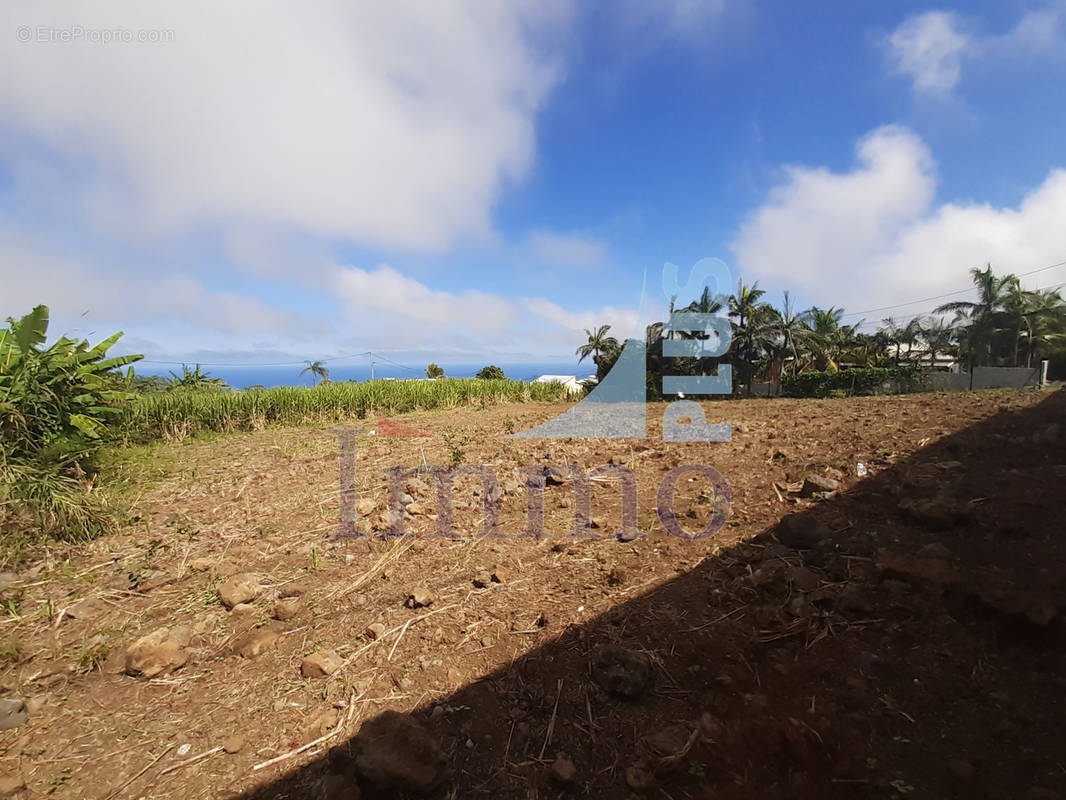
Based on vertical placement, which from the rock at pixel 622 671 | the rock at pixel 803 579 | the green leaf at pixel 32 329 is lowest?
the rock at pixel 622 671

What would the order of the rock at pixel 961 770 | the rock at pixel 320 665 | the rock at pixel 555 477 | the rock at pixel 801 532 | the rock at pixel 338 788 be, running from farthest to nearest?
the rock at pixel 555 477 → the rock at pixel 801 532 → the rock at pixel 320 665 → the rock at pixel 338 788 → the rock at pixel 961 770

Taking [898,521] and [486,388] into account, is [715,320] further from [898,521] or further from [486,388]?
[898,521]

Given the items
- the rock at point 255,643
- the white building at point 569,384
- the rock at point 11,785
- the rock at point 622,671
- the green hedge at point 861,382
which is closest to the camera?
the rock at point 11,785

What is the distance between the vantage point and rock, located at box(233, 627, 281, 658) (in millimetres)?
2586

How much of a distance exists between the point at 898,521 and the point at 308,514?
5027mm

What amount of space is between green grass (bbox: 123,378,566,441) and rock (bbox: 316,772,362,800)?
29.8ft

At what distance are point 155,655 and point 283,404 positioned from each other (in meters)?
9.23

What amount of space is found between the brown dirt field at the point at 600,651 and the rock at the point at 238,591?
0.40 ft

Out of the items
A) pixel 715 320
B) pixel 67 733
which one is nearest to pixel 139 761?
pixel 67 733

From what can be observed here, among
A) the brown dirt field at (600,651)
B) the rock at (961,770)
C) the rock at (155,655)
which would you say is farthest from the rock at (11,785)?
the rock at (961,770)

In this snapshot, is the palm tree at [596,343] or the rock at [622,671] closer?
the rock at [622,671]

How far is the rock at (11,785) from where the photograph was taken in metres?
1.84

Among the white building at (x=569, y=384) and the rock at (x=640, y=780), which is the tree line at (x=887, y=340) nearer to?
the white building at (x=569, y=384)

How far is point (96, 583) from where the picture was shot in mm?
3340
